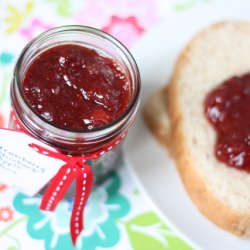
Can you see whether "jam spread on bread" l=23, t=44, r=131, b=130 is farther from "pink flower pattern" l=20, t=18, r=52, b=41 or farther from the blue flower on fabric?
"pink flower pattern" l=20, t=18, r=52, b=41

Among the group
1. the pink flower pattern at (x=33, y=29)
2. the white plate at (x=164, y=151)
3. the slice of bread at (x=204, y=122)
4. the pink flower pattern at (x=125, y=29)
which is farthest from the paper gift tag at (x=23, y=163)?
the pink flower pattern at (x=125, y=29)

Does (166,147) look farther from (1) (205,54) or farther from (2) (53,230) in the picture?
(2) (53,230)

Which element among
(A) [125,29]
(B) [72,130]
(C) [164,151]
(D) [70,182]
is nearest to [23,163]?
(D) [70,182]

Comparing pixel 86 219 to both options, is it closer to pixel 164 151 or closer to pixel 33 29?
pixel 164 151

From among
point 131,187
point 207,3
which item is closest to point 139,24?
point 207,3

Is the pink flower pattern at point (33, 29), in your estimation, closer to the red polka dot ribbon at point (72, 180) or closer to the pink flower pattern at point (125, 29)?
the pink flower pattern at point (125, 29)

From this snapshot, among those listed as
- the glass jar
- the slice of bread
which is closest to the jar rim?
the glass jar
